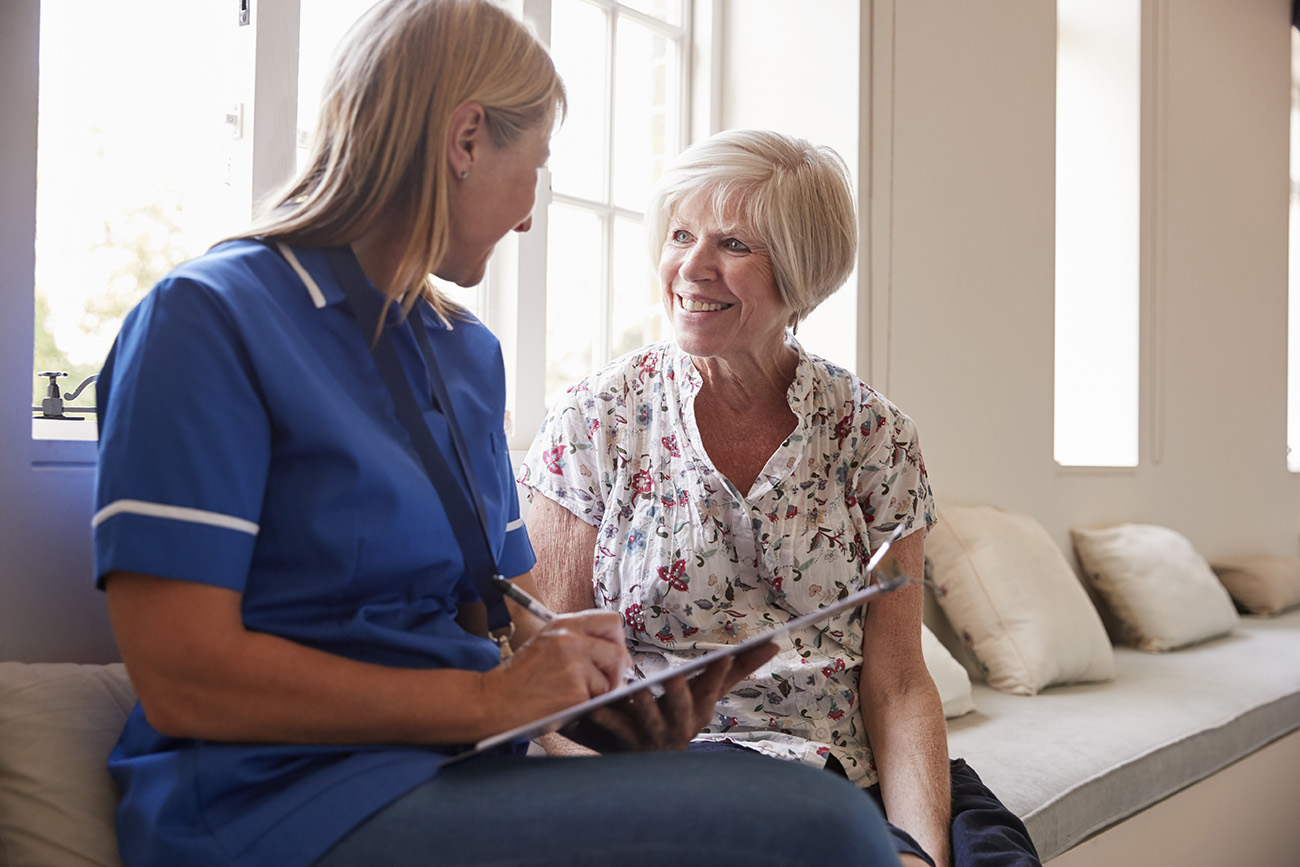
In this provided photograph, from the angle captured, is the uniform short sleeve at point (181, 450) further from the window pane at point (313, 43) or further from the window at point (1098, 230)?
the window at point (1098, 230)

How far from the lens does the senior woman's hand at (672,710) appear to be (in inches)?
41.4

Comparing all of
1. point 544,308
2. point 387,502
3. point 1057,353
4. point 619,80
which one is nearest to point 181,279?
point 387,502

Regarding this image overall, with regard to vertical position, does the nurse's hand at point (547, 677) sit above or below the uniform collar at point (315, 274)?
below

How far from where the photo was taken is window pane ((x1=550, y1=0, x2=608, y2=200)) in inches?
105

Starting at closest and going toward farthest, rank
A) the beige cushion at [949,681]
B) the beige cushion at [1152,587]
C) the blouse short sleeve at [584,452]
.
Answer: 1. the blouse short sleeve at [584,452]
2. the beige cushion at [949,681]
3. the beige cushion at [1152,587]

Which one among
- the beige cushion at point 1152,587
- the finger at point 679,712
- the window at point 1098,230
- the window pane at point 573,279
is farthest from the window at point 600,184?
the window at point 1098,230

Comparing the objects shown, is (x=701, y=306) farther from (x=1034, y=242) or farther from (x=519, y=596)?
(x=1034, y=242)

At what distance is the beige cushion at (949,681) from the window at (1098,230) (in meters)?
1.97

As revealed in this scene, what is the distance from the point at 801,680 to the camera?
1.58 m

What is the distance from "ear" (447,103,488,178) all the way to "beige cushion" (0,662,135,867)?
0.72 metres

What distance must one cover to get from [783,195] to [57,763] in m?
1.27

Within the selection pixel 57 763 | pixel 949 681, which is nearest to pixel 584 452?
pixel 57 763

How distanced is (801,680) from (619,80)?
1846mm

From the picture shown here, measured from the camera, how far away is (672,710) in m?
1.08
